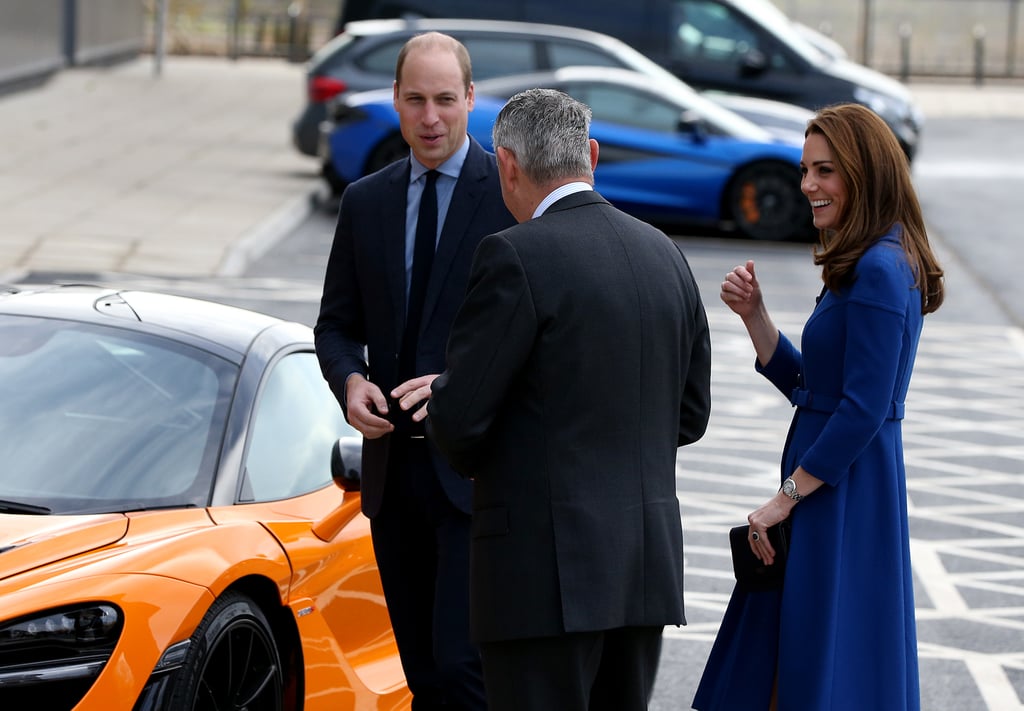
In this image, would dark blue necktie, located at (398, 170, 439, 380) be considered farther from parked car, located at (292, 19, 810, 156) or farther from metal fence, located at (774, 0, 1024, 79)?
metal fence, located at (774, 0, 1024, 79)

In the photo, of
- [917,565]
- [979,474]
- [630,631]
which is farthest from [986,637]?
[630,631]

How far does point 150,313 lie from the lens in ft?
16.5

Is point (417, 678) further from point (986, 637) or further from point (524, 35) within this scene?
point (524, 35)

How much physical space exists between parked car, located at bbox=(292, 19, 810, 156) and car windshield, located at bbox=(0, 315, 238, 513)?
12288 mm

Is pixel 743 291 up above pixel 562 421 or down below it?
above

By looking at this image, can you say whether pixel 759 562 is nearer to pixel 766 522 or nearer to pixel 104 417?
pixel 766 522

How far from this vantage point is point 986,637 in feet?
21.4

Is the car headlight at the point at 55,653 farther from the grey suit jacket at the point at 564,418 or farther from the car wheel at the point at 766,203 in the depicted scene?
the car wheel at the point at 766,203

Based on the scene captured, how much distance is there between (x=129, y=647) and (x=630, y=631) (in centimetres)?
109

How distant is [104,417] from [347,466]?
2.20 feet

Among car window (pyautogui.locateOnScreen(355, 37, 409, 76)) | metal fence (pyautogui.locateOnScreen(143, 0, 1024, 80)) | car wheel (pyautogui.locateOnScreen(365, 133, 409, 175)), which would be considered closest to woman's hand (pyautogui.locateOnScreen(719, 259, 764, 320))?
car wheel (pyautogui.locateOnScreen(365, 133, 409, 175))

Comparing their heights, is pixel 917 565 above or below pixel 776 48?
below

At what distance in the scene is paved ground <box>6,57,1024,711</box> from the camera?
6758mm

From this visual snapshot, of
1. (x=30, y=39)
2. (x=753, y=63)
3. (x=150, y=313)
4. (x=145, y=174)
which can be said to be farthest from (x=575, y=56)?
(x=150, y=313)
